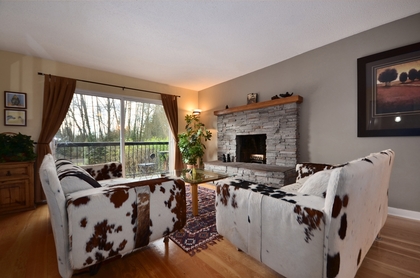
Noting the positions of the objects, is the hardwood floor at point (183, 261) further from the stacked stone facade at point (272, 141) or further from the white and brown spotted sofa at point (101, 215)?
the stacked stone facade at point (272, 141)

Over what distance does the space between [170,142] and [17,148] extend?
290 centimetres

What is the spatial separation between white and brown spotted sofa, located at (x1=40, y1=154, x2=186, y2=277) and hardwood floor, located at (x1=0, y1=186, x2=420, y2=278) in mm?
189

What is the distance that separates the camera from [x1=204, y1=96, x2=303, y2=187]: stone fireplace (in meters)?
3.28

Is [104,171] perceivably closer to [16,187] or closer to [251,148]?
[16,187]

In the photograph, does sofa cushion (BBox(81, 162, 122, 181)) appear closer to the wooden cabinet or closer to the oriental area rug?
the wooden cabinet

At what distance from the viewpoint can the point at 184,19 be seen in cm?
222

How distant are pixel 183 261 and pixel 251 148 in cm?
316

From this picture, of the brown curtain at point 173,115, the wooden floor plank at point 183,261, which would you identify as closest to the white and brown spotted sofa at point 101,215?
the wooden floor plank at point 183,261

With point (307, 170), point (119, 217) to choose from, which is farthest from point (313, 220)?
point (307, 170)

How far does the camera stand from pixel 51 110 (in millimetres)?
3227

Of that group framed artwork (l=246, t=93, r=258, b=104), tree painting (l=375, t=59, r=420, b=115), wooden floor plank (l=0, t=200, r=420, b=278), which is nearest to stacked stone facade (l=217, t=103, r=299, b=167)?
framed artwork (l=246, t=93, r=258, b=104)

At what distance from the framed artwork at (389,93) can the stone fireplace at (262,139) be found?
923 millimetres

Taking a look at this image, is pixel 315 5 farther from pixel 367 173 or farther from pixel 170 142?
pixel 170 142

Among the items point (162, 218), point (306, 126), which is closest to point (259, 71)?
point (306, 126)
